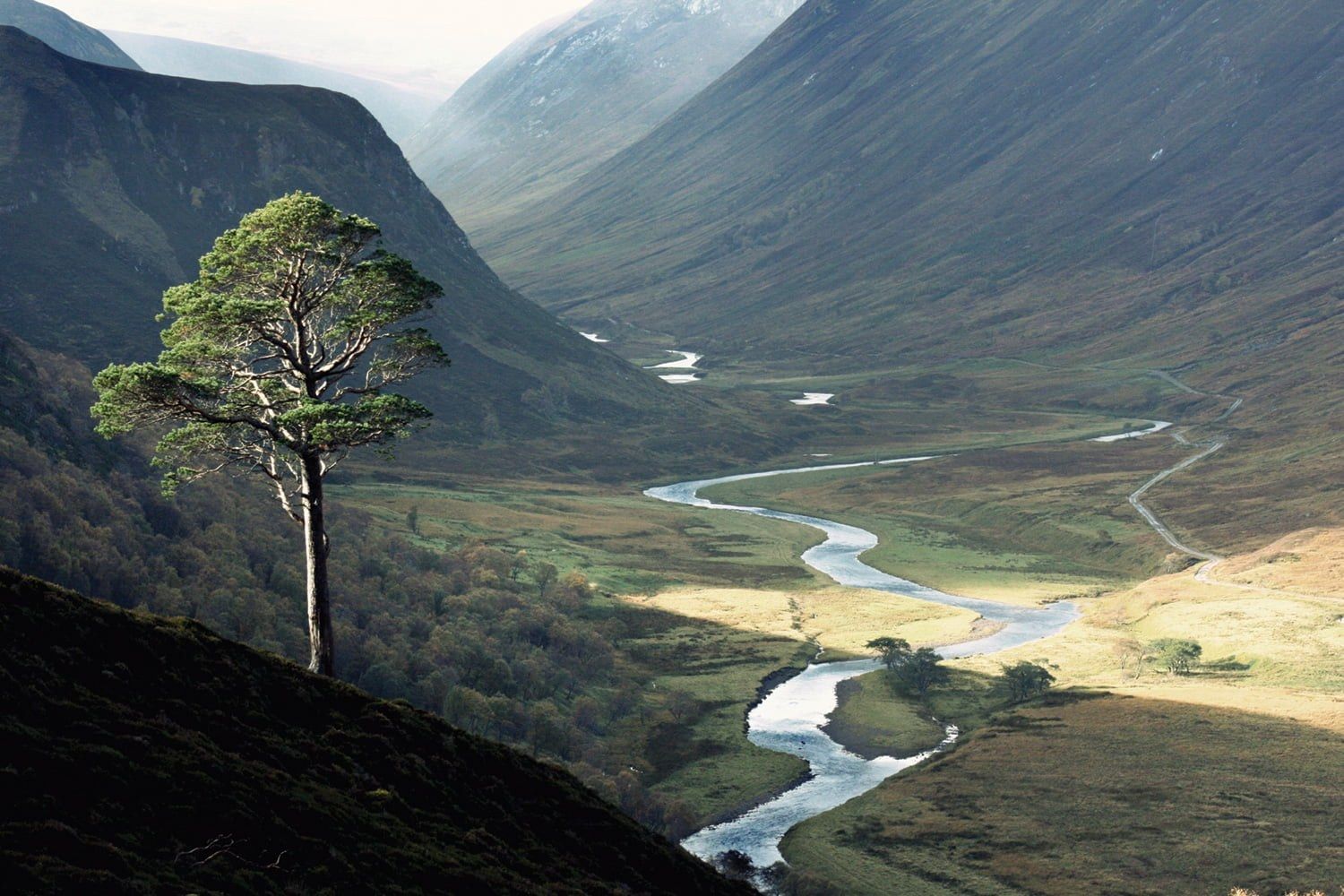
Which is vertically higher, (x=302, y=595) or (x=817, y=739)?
(x=302, y=595)

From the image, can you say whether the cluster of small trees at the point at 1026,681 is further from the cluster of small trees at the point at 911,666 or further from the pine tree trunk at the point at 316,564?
the pine tree trunk at the point at 316,564

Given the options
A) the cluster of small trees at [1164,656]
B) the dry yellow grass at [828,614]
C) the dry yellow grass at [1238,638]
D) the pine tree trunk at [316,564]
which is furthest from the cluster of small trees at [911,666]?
the pine tree trunk at [316,564]

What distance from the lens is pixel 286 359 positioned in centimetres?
4881

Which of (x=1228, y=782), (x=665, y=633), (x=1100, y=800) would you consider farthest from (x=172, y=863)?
(x=665, y=633)

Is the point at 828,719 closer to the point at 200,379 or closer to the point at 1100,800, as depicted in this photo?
the point at 1100,800

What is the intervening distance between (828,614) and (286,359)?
366ft

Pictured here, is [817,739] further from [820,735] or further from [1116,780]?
[1116,780]

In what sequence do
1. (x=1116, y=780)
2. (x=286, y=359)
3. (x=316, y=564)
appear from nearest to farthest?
(x=316, y=564) → (x=286, y=359) → (x=1116, y=780)

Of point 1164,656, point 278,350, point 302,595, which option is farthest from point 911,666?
point 278,350

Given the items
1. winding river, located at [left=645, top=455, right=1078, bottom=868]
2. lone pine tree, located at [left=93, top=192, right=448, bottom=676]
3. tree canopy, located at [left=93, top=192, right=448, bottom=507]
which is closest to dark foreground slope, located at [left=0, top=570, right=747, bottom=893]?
lone pine tree, located at [left=93, top=192, right=448, bottom=676]

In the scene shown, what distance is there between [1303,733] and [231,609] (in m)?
81.0

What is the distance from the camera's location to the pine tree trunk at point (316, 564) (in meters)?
46.0

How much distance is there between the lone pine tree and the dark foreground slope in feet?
16.2

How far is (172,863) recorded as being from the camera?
28.5m
